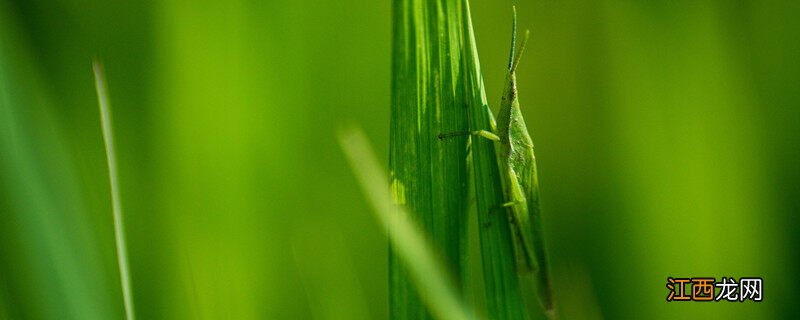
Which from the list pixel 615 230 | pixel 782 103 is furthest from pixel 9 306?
pixel 782 103

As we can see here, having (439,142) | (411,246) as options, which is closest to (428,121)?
(439,142)

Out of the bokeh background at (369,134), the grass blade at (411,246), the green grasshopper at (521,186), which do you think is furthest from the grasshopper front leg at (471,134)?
the bokeh background at (369,134)

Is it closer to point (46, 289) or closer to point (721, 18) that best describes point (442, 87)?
point (46, 289)

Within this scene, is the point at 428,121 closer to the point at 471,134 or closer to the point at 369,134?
the point at 471,134

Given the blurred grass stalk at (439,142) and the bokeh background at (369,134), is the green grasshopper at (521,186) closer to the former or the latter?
the bokeh background at (369,134)

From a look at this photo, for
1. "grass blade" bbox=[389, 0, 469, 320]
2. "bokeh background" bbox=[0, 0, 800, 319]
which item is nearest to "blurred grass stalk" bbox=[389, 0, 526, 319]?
"grass blade" bbox=[389, 0, 469, 320]

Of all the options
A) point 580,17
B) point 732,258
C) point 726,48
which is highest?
point 580,17
